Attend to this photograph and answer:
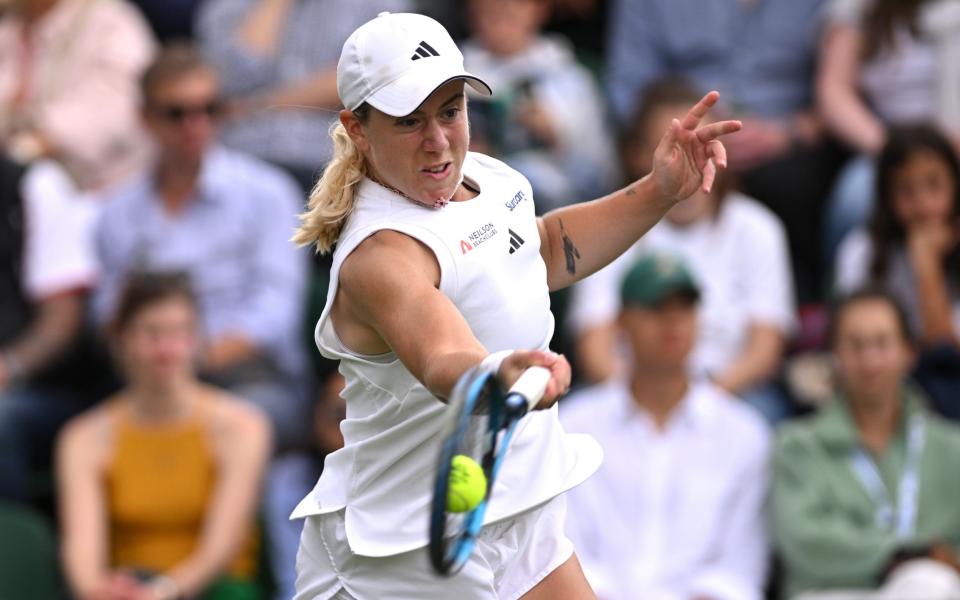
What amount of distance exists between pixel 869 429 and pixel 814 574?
0.58 metres

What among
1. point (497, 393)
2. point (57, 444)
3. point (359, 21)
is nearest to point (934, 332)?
point (359, 21)

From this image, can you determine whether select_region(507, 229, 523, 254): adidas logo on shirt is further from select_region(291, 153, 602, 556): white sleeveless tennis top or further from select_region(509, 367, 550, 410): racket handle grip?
Answer: select_region(509, 367, 550, 410): racket handle grip

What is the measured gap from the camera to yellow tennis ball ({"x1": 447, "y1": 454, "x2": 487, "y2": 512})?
2.99m

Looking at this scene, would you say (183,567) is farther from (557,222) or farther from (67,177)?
(557,222)

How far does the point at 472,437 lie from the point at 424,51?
2.60 ft

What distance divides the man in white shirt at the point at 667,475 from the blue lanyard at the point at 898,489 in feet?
1.13

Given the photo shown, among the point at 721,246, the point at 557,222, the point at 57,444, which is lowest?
the point at 57,444

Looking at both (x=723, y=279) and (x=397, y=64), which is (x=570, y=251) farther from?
(x=723, y=279)

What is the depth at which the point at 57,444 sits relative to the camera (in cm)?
709

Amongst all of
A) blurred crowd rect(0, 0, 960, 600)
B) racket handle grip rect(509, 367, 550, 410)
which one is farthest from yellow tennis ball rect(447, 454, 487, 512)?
blurred crowd rect(0, 0, 960, 600)

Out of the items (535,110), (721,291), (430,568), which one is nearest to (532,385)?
(430,568)

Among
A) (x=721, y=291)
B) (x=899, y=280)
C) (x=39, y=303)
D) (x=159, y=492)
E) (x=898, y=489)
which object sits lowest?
(x=159, y=492)

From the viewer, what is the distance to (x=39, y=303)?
7.40 meters

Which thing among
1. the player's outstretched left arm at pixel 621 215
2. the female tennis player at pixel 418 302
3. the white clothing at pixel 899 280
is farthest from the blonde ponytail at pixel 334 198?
the white clothing at pixel 899 280
